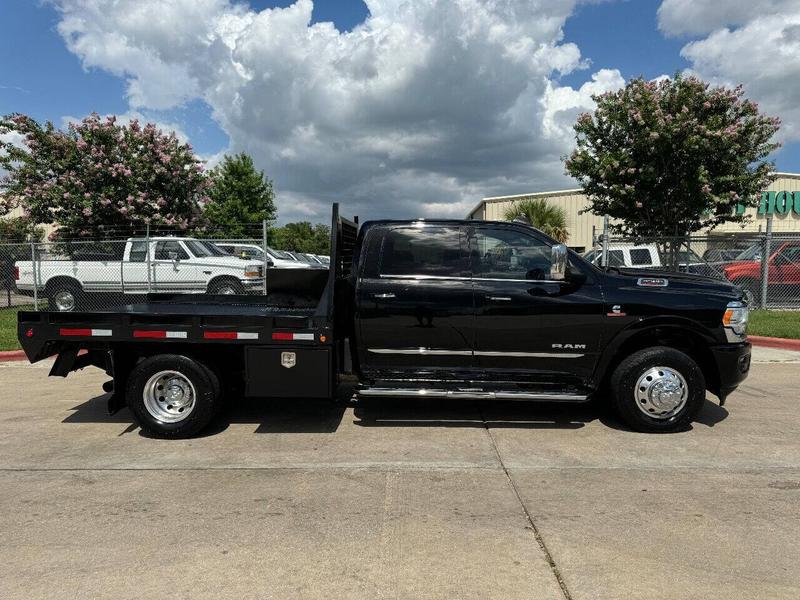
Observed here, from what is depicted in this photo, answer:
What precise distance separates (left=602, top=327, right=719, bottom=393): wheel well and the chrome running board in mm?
568

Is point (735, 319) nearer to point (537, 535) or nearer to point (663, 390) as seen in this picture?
point (663, 390)

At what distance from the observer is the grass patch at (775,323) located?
10500 mm

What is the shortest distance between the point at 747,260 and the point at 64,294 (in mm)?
16844

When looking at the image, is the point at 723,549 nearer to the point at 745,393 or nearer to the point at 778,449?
the point at 778,449

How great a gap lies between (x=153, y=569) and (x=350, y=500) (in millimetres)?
1283

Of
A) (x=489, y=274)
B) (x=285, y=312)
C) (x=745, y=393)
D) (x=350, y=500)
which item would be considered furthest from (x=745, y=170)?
(x=350, y=500)

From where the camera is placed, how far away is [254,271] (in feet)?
42.6

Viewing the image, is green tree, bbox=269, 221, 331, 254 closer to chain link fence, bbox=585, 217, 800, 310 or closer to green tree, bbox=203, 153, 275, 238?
green tree, bbox=203, 153, 275, 238

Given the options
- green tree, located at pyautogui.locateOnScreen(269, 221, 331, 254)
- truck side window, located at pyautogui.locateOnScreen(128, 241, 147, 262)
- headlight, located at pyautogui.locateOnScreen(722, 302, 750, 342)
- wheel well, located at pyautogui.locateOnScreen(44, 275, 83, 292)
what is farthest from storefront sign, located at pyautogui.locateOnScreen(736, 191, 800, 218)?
green tree, located at pyautogui.locateOnScreen(269, 221, 331, 254)

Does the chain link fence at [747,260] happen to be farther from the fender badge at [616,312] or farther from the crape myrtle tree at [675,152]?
the fender badge at [616,312]

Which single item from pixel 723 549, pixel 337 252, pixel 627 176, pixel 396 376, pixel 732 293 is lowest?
pixel 723 549

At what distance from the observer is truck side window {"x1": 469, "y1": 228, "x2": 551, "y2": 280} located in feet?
17.4

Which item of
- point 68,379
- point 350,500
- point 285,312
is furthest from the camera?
point 68,379

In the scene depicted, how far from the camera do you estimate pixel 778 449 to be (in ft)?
15.9
